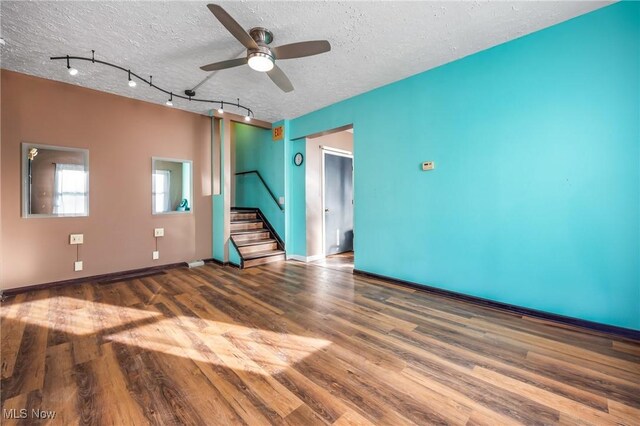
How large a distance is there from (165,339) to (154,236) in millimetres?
2830

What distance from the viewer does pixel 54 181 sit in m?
3.68

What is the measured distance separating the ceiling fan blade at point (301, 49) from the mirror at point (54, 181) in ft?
11.3

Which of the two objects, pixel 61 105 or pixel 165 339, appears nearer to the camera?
pixel 165 339

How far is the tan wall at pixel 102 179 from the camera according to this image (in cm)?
338

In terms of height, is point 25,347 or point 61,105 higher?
point 61,105

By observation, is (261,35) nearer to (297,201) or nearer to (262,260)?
(297,201)

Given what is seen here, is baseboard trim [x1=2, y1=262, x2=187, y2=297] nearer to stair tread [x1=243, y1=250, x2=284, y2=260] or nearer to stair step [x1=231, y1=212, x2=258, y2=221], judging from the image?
stair tread [x1=243, y1=250, x2=284, y2=260]

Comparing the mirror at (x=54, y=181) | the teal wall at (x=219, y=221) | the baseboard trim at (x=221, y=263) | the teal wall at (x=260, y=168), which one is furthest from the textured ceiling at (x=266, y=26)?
the baseboard trim at (x=221, y=263)

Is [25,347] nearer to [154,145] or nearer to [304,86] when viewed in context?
[154,145]

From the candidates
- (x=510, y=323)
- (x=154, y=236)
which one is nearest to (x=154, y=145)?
(x=154, y=236)

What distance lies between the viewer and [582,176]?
2.41m

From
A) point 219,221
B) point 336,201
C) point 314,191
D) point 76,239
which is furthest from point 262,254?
point 76,239

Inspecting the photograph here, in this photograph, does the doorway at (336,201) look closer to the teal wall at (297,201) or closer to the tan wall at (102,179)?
the teal wall at (297,201)

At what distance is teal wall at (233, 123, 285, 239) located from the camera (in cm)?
557
